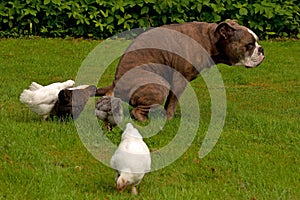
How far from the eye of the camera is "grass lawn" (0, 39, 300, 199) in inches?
203

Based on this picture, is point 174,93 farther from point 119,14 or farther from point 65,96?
point 119,14

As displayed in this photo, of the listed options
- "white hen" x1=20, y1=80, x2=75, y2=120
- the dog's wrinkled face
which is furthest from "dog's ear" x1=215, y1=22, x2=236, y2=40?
"white hen" x1=20, y1=80, x2=75, y2=120

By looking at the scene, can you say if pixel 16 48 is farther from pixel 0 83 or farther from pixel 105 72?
pixel 0 83

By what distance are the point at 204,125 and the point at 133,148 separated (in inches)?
114

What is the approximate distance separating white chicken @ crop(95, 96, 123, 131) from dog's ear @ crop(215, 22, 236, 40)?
1638 mm

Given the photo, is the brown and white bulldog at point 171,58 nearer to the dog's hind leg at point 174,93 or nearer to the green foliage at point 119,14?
the dog's hind leg at point 174,93

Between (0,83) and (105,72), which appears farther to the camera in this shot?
(105,72)

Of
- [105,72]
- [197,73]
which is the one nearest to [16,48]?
[105,72]

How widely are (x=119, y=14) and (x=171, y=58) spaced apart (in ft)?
22.8

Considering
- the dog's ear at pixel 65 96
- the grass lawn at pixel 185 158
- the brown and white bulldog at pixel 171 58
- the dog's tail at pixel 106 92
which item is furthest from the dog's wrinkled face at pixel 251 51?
the dog's ear at pixel 65 96

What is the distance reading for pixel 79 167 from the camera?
5.73 m

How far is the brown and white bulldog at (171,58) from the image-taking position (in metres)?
7.50

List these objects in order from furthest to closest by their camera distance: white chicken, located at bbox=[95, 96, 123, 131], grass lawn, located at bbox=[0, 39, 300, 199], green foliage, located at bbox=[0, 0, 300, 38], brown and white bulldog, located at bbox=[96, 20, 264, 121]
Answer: green foliage, located at bbox=[0, 0, 300, 38] → brown and white bulldog, located at bbox=[96, 20, 264, 121] → white chicken, located at bbox=[95, 96, 123, 131] → grass lawn, located at bbox=[0, 39, 300, 199]

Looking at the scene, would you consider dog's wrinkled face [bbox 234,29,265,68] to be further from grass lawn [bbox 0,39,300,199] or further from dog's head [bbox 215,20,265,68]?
grass lawn [bbox 0,39,300,199]
